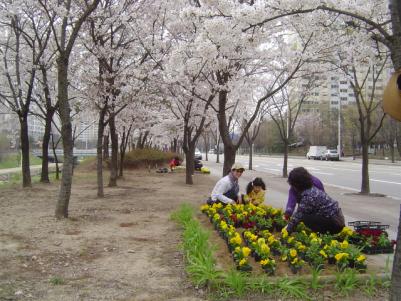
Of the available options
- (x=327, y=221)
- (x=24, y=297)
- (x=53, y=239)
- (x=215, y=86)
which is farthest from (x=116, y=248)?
(x=215, y=86)

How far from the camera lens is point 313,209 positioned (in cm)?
595

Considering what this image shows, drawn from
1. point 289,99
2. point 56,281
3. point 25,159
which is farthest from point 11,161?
point 56,281

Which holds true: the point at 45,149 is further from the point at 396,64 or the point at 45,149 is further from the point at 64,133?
the point at 396,64

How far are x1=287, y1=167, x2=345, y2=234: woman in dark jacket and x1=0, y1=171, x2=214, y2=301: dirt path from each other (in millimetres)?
1756

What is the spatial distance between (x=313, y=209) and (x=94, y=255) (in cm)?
299

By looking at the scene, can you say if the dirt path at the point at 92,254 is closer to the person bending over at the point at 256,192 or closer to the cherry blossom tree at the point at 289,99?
the person bending over at the point at 256,192

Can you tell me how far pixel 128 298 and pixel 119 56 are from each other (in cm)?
1015

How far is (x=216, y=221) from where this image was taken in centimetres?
717

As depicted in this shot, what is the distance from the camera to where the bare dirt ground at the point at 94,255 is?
448 cm

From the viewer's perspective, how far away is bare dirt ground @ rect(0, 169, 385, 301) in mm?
4484

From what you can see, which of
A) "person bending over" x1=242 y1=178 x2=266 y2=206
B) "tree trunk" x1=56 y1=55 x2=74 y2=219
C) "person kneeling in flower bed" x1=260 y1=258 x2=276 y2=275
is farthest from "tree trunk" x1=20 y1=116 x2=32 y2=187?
"person kneeling in flower bed" x1=260 y1=258 x2=276 y2=275

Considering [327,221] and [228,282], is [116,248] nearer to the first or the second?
[228,282]

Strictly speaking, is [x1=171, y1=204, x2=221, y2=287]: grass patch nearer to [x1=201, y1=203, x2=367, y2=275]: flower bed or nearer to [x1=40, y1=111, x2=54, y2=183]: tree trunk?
Result: [x1=201, y1=203, x2=367, y2=275]: flower bed

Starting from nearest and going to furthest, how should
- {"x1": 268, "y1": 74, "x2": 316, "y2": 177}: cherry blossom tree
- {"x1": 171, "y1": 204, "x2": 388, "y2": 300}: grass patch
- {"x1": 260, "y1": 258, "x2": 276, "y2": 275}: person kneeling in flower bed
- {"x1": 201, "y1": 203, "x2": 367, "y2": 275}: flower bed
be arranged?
{"x1": 171, "y1": 204, "x2": 388, "y2": 300}: grass patch < {"x1": 260, "y1": 258, "x2": 276, "y2": 275}: person kneeling in flower bed < {"x1": 201, "y1": 203, "x2": 367, "y2": 275}: flower bed < {"x1": 268, "y1": 74, "x2": 316, "y2": 177}: cherry blossom tree
